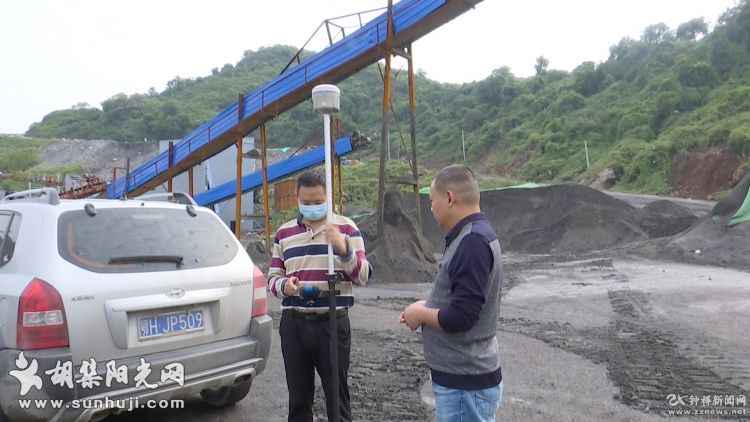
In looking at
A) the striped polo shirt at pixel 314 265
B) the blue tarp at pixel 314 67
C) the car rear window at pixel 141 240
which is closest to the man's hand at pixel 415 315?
the striped polo shirt at pixel 314 265

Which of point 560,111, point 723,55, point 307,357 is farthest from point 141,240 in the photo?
point 560,111

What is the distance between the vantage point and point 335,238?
2.67 meters

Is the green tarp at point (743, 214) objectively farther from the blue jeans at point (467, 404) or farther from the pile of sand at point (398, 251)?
the blue jeans at point (467, 404)

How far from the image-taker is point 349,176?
42.9m

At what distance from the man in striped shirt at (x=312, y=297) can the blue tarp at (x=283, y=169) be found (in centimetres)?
1043

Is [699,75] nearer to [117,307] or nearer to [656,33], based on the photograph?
[656,33]

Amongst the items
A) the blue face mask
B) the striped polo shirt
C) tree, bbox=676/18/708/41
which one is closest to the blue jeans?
the striped polo shirt

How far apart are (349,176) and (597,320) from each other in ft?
119

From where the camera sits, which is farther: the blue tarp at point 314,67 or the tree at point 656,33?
the tree at point 656,33

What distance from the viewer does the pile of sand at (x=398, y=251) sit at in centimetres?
1217

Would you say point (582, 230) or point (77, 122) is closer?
point (582, 230)

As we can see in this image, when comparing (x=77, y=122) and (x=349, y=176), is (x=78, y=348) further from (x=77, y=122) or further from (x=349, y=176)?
(x=77, y=122)

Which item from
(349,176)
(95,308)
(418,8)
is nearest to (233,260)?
(95,308)

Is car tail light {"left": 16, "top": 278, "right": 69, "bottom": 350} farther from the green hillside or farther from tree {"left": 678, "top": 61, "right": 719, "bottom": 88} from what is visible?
tree {"left": 678, "top": 61, "right": 719, "bottom": 88}
